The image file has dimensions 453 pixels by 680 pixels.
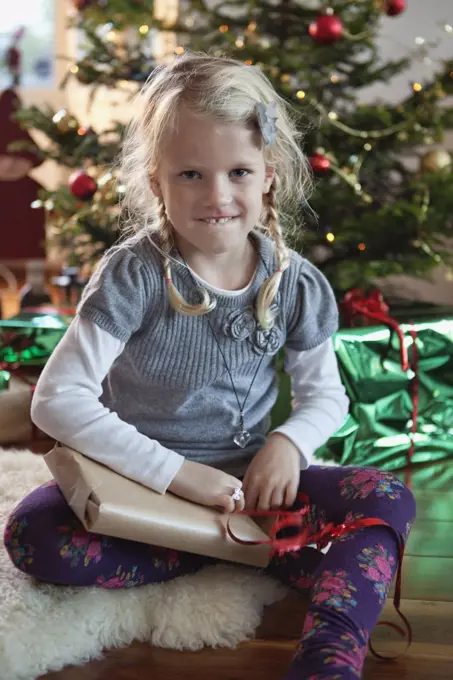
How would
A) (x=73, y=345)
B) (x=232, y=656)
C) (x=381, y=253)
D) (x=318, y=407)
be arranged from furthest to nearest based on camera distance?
1. (x=381, y=253)
2. (x=318, y=407)
3. (x=73, y=345)
4. (x=232, y=656)

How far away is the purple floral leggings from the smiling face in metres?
0.34

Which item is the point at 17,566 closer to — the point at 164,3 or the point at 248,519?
the point at 248,519

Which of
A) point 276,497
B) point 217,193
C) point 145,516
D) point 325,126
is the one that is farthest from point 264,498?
point 325,126

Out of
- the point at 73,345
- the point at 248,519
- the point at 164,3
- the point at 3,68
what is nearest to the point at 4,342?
the point at 73,345

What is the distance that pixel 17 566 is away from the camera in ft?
3.37

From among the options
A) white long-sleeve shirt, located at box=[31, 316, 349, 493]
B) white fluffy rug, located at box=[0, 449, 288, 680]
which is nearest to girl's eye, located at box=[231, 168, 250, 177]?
white long-sleeve shirt, located at box=[31, 316, 349, 493]

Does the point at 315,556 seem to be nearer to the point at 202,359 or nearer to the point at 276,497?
the point at 276,497

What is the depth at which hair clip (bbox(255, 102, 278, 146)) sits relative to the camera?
3.42 feet

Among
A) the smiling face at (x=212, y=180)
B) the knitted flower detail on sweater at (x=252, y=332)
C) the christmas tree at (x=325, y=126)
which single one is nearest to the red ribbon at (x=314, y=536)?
the knitted flower detail on sweater at (x=252, y=332)

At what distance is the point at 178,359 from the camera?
1.11 metres

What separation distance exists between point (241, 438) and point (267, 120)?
0.41 metres

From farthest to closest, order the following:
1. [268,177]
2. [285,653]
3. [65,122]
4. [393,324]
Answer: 1. [65,122]
2. [393,324]
3. [268,177]
4. [285,653]

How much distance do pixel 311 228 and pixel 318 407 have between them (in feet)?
3.76

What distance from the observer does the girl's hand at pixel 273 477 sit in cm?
105
